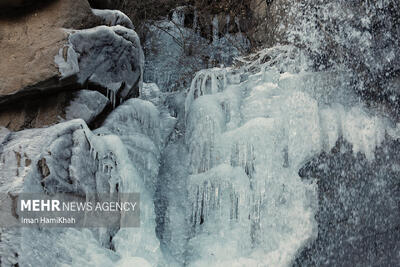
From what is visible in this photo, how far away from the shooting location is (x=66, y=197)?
3434mm

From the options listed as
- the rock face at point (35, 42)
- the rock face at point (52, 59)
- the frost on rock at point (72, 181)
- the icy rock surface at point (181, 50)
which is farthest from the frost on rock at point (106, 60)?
the icy rock surface at point (181, 50)

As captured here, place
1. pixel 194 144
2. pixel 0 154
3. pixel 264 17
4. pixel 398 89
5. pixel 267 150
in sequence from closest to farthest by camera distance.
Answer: pixel 0 154 → pixel 267 150 → pixel 194 144 → pixel 398 89 → pixel 264 17

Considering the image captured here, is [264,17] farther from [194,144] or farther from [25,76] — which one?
[25,76]

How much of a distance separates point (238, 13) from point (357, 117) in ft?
13.4

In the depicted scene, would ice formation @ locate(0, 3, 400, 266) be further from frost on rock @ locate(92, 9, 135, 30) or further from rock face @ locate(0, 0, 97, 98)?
rock face @ locate(0, 0, 97, 98)

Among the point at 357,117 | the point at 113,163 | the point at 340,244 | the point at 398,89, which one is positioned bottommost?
the point at 340,244

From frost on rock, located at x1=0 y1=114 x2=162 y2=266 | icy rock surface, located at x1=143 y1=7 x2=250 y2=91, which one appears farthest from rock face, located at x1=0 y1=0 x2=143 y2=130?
icy rock surface, located at x1=143 y1=7 x2=250 y2=91

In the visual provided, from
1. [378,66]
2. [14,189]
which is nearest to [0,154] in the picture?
[14,189]


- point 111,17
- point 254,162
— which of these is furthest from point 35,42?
point 254,162

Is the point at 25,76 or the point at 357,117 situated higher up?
the point at 25,76

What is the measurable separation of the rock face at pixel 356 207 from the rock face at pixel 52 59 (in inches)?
83.0

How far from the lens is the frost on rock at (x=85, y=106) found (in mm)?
4090

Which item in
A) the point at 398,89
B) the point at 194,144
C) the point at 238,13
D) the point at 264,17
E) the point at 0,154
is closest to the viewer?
the point at 0,154

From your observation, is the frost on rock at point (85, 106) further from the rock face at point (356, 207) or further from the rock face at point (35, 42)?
the rock face at point (356, 207)
